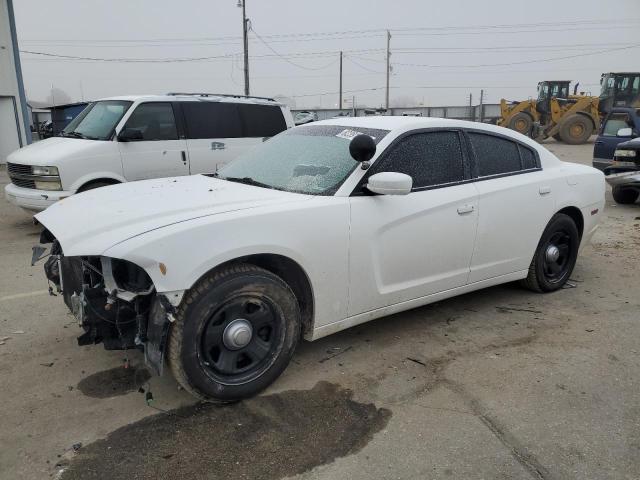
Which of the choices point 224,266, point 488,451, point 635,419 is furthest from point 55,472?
point 635,419

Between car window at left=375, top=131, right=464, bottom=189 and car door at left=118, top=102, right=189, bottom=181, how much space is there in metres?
4.91

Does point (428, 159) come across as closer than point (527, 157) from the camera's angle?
Yes

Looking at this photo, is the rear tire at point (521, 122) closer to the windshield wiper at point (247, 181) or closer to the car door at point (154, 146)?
the car door at point (154, 146)

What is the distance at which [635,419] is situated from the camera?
2.91 metres

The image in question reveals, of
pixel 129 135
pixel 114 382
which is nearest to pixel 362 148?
pixel 114 382

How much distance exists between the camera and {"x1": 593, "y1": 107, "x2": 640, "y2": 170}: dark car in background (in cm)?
1150

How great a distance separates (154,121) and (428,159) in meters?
Result: 5.18

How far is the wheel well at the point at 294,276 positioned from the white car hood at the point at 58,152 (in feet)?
16.2

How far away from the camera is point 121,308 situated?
284 centimetres

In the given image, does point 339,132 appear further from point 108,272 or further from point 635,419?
point 635,419

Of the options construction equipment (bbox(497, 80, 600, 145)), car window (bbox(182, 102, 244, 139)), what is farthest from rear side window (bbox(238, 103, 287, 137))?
construction equipment (bbox(497, 80, 600, 145))

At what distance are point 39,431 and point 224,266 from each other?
129 cm

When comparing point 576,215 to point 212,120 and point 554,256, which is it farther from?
point 212,120

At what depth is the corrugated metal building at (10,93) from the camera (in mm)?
17438
